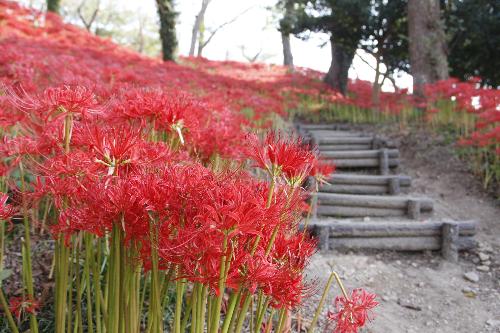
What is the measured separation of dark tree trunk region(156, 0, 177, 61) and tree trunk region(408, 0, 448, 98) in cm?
544

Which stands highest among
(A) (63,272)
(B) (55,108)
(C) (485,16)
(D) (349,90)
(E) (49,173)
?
(C) (485,16)

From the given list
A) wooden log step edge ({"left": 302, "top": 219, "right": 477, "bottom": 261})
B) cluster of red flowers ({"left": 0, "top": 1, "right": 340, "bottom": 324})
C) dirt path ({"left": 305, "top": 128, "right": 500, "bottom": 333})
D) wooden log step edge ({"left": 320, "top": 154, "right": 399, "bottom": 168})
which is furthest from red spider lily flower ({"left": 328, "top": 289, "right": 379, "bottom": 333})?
wooden log step edge ({"left": 320, "top": 154, "right": 399, "bottom": 168})

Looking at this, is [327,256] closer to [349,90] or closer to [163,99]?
[163,99]

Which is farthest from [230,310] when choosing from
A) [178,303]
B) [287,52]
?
[287,52]

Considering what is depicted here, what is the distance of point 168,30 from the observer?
11.0 metres

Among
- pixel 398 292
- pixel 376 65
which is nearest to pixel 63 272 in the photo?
pixel 398 292

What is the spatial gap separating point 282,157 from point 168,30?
35.0ft

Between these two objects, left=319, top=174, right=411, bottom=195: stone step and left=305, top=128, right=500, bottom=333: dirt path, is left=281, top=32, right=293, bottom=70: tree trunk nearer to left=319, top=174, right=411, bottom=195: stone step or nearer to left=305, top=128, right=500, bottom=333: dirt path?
left=319, top=174, right=411, bottom=195: stone step

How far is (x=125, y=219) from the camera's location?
1077mm

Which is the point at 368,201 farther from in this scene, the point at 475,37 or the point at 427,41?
the point at 475,37

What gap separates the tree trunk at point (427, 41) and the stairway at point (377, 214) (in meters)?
2.66

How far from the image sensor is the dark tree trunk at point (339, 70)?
11.7 metres

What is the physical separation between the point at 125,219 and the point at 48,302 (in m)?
1.46

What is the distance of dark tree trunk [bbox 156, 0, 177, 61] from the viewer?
10805mm
